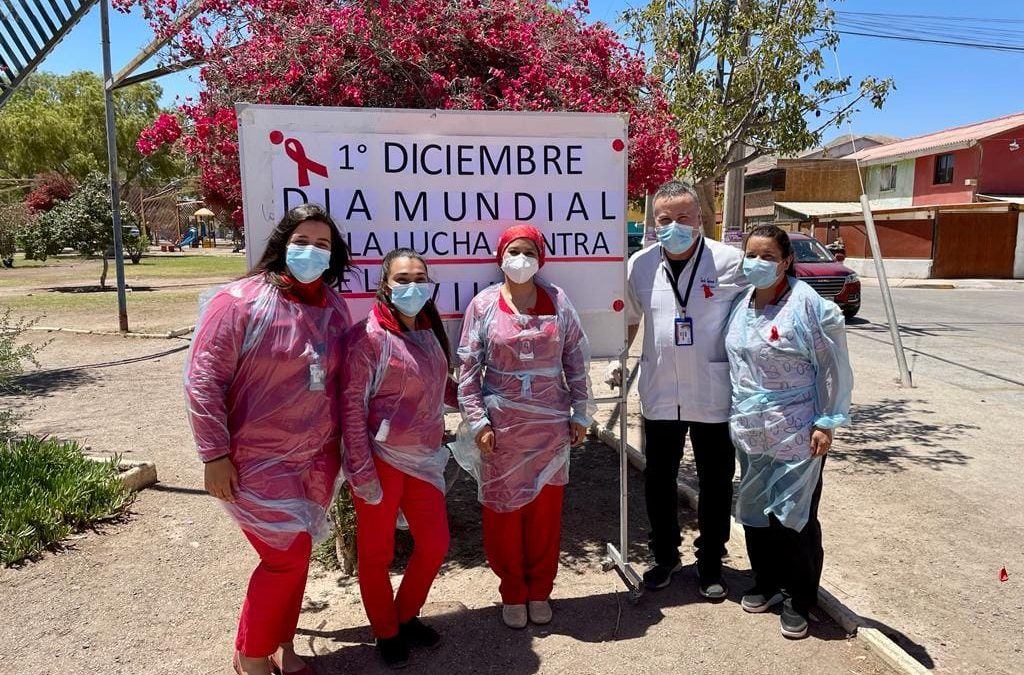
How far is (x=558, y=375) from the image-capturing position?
3104 mm

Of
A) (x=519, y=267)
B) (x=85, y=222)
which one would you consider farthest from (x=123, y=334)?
(x=519, y=267)

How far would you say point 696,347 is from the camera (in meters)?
3.30

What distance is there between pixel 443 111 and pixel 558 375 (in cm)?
136

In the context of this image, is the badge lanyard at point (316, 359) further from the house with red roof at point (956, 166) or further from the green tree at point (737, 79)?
the house with red roof at point (956, 166)

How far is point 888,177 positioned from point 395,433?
36.4 meters

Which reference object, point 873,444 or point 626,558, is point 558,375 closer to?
point 626,558

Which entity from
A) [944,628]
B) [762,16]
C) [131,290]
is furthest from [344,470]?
[131,290]

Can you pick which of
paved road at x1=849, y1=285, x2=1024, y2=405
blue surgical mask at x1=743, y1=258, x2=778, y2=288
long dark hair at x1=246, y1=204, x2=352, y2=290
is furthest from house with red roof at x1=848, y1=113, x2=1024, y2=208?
long dark hair at x1=246, y1=204, x2=352, y2=290

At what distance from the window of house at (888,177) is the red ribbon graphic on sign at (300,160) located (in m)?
35.3

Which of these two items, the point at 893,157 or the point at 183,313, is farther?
the point at 893,157

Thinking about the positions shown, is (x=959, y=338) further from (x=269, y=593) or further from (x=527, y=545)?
(x=269, y=593)

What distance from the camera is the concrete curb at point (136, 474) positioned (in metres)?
4.79

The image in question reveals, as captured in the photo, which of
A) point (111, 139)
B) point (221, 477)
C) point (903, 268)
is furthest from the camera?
point (903, 268)

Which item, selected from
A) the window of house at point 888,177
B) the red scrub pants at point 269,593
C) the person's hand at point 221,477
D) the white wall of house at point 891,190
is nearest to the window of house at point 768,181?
the white wall of house at point 891,190
